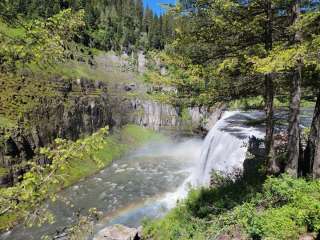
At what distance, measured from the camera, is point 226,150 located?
2305 centimetres

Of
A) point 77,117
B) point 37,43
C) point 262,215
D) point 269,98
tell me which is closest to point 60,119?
point 77,117

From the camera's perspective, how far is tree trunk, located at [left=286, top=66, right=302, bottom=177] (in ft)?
38.8

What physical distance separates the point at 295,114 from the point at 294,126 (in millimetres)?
462

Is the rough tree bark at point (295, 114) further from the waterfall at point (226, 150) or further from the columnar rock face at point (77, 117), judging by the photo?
the waterfall at point (226, 150)

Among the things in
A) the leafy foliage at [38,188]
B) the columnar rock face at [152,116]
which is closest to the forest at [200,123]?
the leafy foliage at [38,188]

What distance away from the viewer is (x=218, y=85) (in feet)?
45.7

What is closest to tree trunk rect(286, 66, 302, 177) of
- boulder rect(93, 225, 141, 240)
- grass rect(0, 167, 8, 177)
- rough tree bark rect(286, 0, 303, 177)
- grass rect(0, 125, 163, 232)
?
rough tree bark rect(286, 0, 303, 177)

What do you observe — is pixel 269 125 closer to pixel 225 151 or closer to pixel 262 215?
pixel 262 215

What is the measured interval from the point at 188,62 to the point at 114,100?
165 feet

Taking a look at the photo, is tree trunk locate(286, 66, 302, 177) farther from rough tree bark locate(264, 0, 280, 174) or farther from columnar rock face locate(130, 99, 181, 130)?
columnar rock face locate(130, 99, 181, 130)

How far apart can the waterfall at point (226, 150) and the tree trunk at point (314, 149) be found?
609 cm

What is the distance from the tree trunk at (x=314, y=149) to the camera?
12.0 m

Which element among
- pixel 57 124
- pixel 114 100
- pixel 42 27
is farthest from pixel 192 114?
Result: pixel 42 27

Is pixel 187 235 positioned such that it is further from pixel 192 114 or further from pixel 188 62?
pixel 192 114
